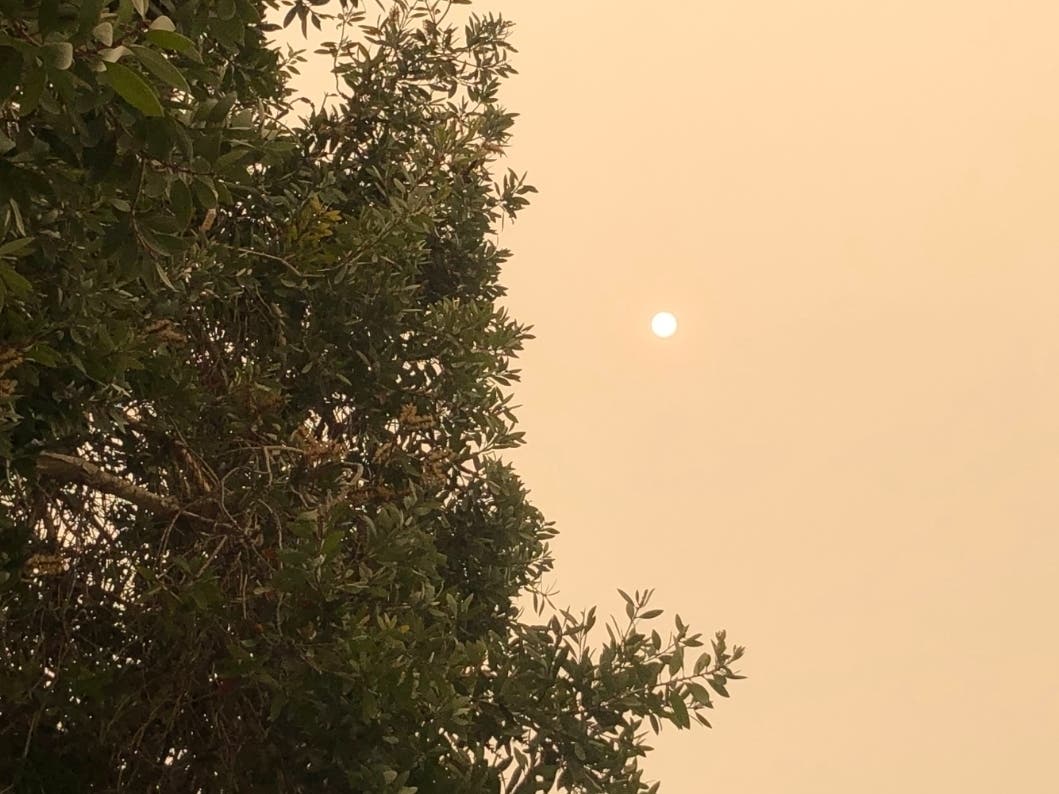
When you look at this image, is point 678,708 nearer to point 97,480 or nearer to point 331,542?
point 331,542

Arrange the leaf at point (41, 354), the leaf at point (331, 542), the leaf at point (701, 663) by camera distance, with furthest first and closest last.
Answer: the leaf at point (701, 663) < the leaf at point (331, 542) < the leaf at point (41, 354)

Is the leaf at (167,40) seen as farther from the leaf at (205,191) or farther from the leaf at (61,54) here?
the leaf at (205,191)

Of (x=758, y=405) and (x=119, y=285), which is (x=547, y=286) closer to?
(x=758, y=405)

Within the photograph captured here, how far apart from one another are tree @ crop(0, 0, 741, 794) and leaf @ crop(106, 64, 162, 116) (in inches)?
6.9

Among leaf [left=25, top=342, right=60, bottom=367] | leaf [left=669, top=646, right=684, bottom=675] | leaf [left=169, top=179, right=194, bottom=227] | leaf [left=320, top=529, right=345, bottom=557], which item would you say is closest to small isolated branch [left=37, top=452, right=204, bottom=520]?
leaf [left=25, top=342, right=60, bottom=367]

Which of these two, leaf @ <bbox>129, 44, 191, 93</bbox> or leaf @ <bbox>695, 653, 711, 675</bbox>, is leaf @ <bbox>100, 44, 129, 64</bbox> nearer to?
leaf @ <bbox>129, 44, 191, 93</bbox>

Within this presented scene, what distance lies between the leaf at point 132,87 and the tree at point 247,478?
0.57 ft

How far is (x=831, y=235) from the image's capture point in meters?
11.2

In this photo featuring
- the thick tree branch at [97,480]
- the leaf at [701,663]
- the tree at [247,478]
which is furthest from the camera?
the leaf at [701,663]

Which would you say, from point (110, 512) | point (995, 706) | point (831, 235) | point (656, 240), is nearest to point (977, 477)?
point (995, 706)

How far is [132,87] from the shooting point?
1696 millimetres

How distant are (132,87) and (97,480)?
2.21 metres

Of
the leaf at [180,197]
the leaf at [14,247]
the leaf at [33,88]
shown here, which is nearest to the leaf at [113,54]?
the leaf at [33,88]

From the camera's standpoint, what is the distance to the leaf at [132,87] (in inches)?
66.3
